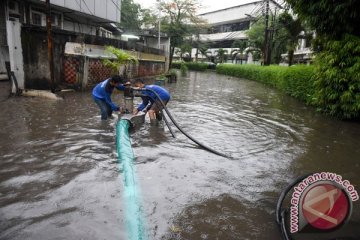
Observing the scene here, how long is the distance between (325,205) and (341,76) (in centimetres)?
850

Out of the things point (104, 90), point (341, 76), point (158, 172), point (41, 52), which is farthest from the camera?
point (41, 52)

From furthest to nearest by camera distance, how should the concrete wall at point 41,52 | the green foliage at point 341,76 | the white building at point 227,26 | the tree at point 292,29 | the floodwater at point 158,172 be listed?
the white building at point 227,26
the tree at point 292,29
the concrete wall at point 41,52
the green foliage at point 341,76
the floodwater at point 158,172

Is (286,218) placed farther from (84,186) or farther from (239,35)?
(239,35)

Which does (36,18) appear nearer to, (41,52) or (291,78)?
(41,52)

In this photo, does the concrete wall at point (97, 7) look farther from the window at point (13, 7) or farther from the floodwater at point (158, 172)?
the floodwater at point (158, 172)

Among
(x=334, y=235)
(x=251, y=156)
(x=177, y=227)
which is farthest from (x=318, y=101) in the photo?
(x=177, y=227)

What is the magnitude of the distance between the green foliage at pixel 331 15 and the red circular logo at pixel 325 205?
26.7ft

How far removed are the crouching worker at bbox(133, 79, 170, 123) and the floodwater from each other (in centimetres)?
50

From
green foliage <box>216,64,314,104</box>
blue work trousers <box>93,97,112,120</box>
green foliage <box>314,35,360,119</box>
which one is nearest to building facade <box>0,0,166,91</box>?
blue work trousers <box>93,97,112,120</box>

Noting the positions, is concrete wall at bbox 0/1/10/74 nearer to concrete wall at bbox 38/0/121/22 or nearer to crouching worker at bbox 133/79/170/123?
concrete wall at bbox 38/0/121/22

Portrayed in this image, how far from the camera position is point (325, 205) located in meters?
2.44

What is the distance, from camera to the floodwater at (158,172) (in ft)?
10.8

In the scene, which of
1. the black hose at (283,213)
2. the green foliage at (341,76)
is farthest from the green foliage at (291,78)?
the black hose at (283,213)

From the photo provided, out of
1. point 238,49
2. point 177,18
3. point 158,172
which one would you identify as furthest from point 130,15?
point 158,172
